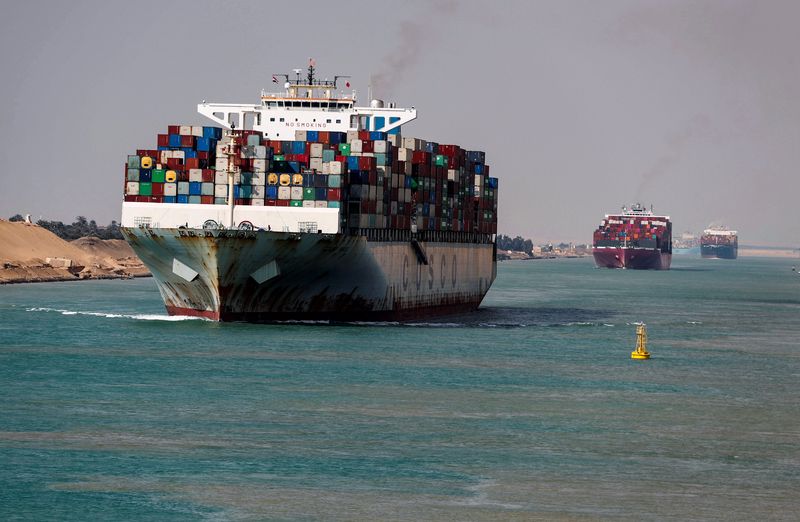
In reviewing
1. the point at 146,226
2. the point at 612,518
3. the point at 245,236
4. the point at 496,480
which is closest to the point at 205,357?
the point at 245,236

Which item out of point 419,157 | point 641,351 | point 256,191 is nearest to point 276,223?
point 256,191

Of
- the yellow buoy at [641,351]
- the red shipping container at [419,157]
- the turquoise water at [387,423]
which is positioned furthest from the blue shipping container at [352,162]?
the yellow buoy at [641,351]

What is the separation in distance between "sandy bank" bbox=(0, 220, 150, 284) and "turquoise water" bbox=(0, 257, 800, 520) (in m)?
57.7

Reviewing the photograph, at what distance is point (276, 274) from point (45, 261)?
289 ft

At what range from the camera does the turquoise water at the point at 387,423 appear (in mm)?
32938

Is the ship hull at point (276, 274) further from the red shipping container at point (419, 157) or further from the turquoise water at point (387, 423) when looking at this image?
the red shipping container at point (419, 157)

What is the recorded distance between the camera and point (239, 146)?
70.6 m

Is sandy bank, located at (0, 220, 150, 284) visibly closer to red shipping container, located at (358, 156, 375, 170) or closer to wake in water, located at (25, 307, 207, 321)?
wake in water, located at (25, 307, 207, 321)

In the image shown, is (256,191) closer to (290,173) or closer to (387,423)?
(290,173)

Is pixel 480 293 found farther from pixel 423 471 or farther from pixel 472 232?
pixel 423 471

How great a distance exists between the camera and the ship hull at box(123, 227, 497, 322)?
68938 mm

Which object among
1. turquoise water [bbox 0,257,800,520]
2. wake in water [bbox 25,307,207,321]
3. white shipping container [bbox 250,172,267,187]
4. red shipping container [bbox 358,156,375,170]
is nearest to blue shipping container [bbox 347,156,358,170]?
red shipping container [bbox 358,156,375,170]

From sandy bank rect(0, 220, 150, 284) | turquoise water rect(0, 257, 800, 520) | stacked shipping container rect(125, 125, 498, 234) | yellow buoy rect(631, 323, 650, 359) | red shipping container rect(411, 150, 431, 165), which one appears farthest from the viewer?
sandy bank rect(0, 220, 150, 284)

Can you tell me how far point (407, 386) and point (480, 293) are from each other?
50.3 m
